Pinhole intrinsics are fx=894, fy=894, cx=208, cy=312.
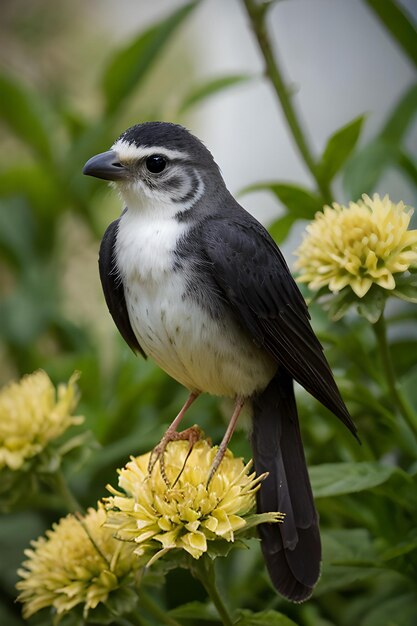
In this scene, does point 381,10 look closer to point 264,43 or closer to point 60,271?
point 264,43

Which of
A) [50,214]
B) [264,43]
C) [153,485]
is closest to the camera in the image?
[153,485]

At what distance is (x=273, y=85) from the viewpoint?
1.59m

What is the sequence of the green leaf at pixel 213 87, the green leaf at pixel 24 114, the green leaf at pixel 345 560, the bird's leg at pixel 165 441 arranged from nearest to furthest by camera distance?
1. the bird's leg at pixel 165 441
2. the green leaf at pixel 345 560
3. the green leaf at pixel 213 87
4. the green leaf at pixel 24 114

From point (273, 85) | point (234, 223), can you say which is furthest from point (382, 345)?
point (273, 85)

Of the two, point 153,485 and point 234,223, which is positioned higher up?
point 234,223

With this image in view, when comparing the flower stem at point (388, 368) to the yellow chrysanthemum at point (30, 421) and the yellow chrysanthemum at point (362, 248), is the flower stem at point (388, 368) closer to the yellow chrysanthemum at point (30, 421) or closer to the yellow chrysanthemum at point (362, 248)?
the yellow chrysanthemum at point (362, 248)

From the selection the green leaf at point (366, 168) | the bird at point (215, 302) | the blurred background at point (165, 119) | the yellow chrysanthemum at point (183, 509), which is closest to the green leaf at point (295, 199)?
the blurred background at point (165, 119)

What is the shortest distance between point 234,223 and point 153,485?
393 millimetres

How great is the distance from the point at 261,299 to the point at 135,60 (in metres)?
1.04

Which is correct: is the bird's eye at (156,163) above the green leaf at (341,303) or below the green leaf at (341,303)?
above

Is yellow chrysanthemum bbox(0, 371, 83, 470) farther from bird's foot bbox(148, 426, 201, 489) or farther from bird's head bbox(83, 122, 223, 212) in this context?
bird's head bbox(83, 122, 223, 212)

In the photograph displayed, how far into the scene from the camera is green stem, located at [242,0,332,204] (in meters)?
1.58

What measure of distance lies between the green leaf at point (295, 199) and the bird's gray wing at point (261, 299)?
28 centimetres

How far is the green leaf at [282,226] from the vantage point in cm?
158
